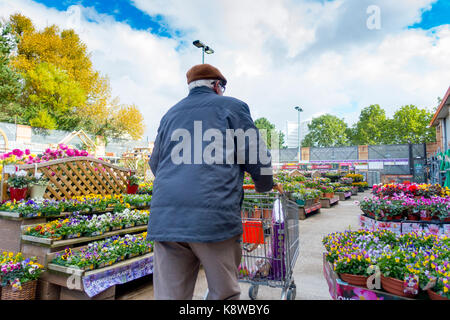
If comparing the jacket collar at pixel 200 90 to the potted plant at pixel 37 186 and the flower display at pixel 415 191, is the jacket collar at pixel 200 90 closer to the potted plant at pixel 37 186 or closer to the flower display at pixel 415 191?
the potted plant at pixel 37 186

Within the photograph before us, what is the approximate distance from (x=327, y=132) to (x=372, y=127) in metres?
11.0

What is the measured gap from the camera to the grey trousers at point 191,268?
1.39 meters

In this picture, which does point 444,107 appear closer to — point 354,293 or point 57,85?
point 354,293

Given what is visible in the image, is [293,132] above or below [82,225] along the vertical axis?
above

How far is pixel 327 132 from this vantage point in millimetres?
55000

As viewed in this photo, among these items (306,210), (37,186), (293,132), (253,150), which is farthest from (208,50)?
(293,132)

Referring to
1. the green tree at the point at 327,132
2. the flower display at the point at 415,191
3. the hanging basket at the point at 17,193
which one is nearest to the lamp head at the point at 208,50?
the flower display at the point at 415,191

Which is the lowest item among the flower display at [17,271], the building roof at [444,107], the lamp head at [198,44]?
the flower display at [17,271]

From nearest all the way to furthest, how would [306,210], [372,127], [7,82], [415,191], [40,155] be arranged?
1. [40,155]
2. [415,191]
3. [306,210]
4. [7,82]
5. [372,127]

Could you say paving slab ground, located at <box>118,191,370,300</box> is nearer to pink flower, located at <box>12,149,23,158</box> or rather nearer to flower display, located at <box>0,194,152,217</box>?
flower display, located at <box>0,194,152,217</box>

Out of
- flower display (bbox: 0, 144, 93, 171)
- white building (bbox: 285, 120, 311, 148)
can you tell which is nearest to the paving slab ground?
flower display (bbox: 0, 144, 93, 171)

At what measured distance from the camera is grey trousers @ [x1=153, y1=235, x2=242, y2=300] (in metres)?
1.39

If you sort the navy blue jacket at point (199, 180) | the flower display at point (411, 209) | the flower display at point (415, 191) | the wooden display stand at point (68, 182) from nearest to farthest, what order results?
the navy blue jacket at point (199, 180) < the wooden display stand at point (68, 182) < the flower display at point (411, 209) < the flower display at point (415, 191)

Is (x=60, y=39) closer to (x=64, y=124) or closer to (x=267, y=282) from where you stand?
(x=64, y=124)
